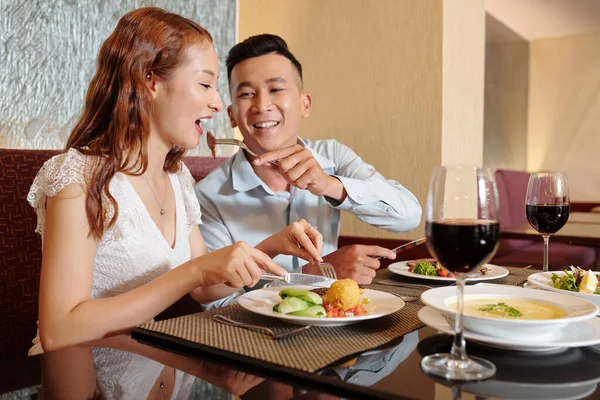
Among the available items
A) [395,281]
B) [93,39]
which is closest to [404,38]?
[93,39]

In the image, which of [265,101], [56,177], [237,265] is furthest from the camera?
[265,101]

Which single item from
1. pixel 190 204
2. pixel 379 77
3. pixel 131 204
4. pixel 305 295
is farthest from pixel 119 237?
pixel 379 77

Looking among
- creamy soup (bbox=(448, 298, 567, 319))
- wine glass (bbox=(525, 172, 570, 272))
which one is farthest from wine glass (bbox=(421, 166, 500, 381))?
wine glass (bbox=(525, 172, 570, 272))

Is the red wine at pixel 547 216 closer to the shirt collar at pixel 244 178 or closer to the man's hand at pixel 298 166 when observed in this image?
the man's hand at pixel 298 166

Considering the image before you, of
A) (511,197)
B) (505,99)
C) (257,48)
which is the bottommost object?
(511,197)

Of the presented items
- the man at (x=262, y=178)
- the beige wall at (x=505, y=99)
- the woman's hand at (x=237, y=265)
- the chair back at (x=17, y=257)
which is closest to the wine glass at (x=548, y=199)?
the man at (x=262, y=178)

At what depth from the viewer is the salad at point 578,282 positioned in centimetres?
107

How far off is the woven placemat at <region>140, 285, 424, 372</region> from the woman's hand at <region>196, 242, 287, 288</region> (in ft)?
0.36

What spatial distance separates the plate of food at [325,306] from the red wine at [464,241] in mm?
221

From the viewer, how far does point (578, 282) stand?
1.12 metres

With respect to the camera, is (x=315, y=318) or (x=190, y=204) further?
(x=190, y=204)

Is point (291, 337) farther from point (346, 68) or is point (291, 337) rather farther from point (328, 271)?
point (346, 68)

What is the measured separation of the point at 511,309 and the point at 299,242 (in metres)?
0.63

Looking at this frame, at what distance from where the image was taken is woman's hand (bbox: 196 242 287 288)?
111 cm
